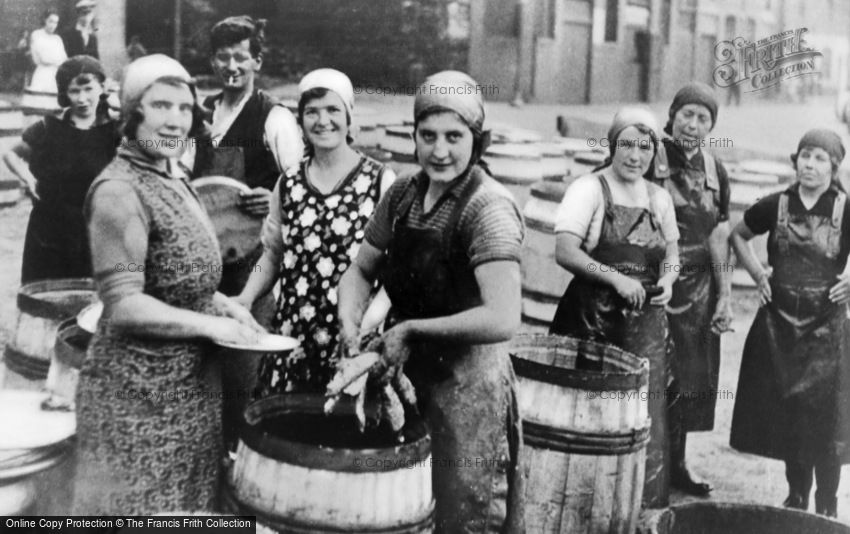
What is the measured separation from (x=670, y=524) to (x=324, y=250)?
1.38m

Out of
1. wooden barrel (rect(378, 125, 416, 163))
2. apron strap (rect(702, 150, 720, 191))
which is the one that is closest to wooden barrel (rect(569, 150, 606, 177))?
apron strap (rect(702, 150, 720, 191))

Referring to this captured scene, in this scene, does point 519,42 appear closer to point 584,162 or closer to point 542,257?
point 584,162

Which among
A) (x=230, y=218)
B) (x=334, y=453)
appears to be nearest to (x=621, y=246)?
(x=230, y=218)

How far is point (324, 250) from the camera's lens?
280 cm

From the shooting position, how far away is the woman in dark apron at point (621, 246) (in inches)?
125

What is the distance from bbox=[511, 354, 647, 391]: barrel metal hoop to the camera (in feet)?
9.23

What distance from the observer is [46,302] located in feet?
10.2

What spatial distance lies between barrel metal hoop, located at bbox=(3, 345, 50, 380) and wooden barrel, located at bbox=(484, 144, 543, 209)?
75.3 inches

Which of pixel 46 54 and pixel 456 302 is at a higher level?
pixel 46 54

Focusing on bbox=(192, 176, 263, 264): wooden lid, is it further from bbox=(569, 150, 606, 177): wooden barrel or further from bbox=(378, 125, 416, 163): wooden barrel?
bbox=(569, 150, 606, 177): wooden barrel

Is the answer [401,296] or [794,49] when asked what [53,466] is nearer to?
[401,296]

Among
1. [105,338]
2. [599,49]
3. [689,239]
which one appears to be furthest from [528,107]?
[105,338]

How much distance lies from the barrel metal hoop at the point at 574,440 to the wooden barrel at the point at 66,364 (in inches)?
56.3

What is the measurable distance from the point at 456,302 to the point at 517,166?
1552mm
